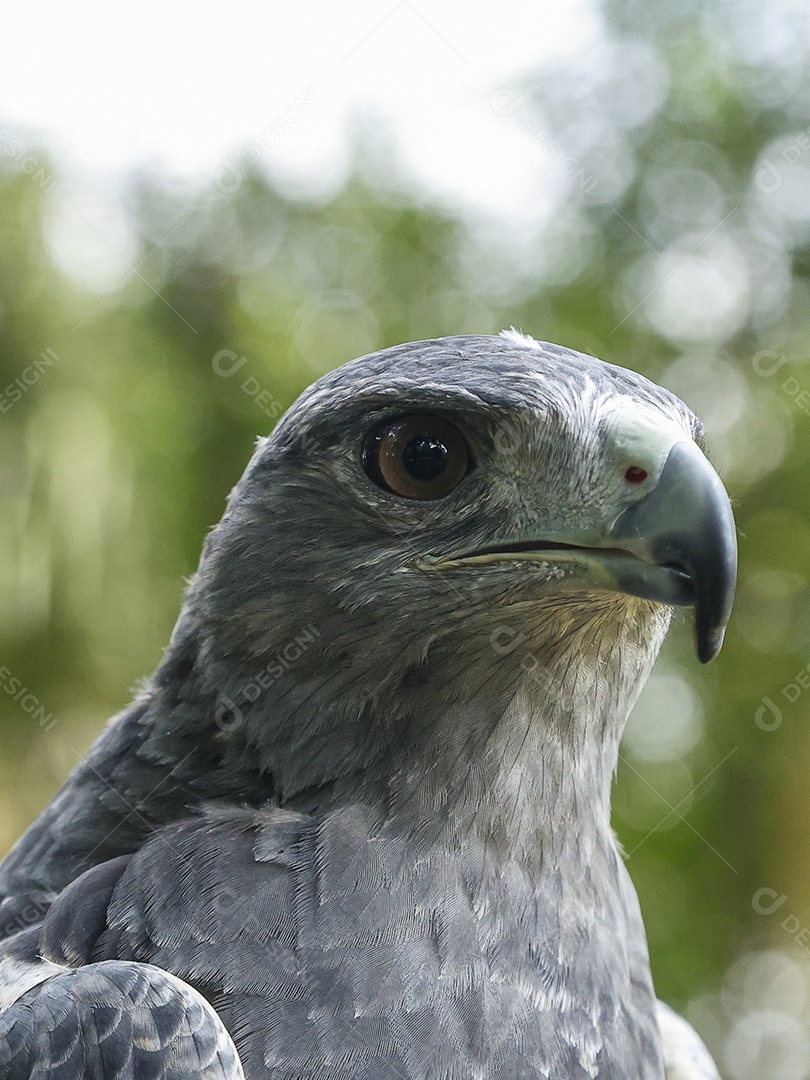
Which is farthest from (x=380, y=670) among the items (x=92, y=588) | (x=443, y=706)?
(x=92, y=588)

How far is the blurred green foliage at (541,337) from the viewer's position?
39.4 feet

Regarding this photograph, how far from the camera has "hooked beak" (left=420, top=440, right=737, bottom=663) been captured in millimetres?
1879

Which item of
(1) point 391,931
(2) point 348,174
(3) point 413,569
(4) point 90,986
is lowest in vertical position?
(4) point 90,986

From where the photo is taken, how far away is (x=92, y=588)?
12062 millimetres

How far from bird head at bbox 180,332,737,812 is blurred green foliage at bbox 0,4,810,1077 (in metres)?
9.33

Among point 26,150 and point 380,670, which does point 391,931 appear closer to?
point 380,670

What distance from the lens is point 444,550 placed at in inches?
83.0

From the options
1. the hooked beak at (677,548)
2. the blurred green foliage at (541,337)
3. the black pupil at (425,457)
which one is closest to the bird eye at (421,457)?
the black pupil at (425,457)

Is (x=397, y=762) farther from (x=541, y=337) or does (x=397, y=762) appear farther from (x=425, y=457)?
(x=541, y=337)

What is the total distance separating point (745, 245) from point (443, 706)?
49.7 feet

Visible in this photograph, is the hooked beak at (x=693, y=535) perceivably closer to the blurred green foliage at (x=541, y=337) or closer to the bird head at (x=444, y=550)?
the bird head at (x=444, y=550)

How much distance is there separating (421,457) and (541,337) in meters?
13.3

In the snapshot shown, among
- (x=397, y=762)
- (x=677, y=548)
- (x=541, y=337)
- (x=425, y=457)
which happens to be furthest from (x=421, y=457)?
(x=541, y=337)

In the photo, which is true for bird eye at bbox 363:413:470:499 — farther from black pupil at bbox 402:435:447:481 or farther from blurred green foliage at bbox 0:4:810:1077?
blurred green foliage at bbox 0:4:810:1077
